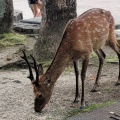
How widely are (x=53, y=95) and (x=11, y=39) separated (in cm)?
471

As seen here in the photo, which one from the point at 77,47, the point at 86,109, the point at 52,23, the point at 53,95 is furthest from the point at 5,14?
the point at 86,109

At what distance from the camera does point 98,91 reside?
7.15 metres

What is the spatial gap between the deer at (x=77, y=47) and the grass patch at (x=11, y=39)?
4.26 metres

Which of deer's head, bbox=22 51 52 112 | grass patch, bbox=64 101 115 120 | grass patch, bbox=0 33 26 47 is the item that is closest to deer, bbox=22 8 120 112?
deer's head, bbox=22 51 52 112

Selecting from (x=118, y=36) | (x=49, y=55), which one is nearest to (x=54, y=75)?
(x=49, y=55)

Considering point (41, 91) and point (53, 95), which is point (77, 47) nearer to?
point (41, 91)

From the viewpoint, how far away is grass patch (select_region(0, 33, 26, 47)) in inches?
435

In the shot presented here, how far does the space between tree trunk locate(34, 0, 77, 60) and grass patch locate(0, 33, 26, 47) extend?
1901mm

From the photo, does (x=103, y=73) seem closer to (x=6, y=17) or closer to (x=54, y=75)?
(x=54, y=75)

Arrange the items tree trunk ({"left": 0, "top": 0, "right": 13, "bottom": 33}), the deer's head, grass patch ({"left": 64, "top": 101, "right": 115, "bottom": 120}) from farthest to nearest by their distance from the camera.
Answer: tree trunk ({"left": 0, "top": 0, "right": 13, "bottom": 33}), grass patch ({"left": 64, "top": 101, "right": 115, "bottom": 120}), the deer's head

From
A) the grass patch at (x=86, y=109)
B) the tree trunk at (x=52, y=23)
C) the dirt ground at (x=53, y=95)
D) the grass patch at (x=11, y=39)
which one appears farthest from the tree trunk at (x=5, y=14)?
the grass patch at (x=86, y=109)

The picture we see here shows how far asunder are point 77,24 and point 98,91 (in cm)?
124

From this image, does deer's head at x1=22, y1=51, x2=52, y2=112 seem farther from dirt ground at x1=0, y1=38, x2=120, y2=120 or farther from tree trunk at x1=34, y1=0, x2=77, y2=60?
tree trunk at x1=34, y1=0, x2=77, y2=60

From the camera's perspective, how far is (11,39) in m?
11.4
